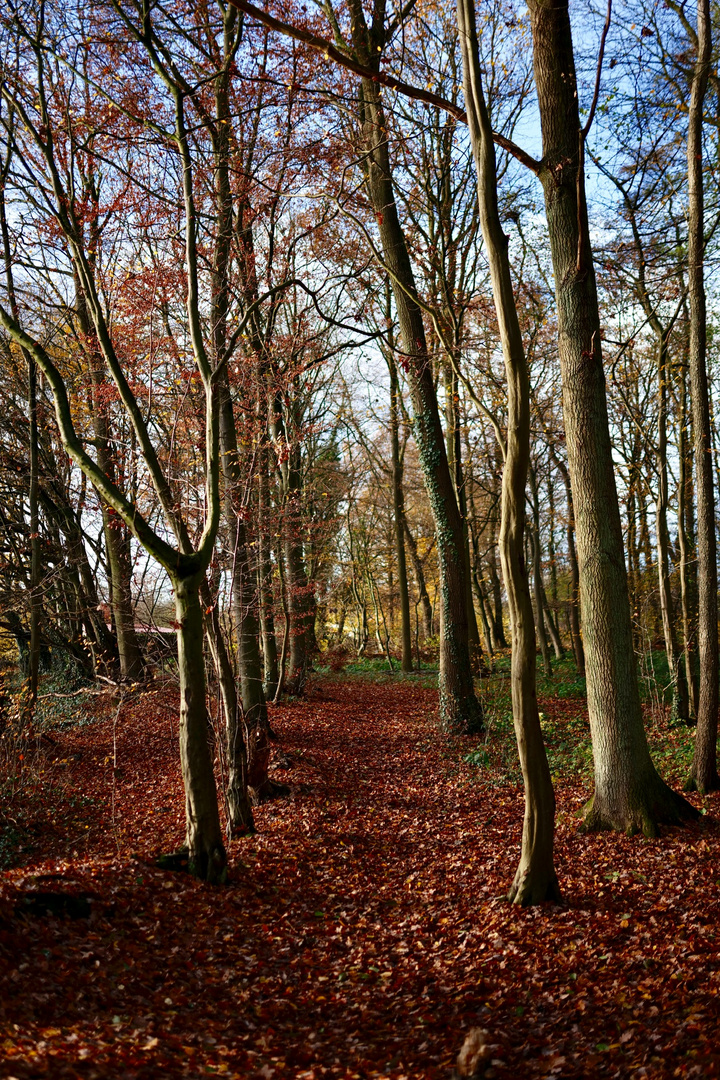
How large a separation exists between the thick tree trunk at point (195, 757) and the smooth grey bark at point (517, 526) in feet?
8.05

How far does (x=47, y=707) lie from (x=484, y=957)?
1011 cm

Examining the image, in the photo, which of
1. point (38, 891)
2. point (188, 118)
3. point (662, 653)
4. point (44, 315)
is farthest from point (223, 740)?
point (662, 653)

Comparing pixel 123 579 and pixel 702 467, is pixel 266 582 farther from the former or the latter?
pixel 702 467

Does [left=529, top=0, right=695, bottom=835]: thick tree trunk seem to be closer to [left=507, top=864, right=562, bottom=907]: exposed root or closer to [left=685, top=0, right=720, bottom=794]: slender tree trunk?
[left=685, top=0, right=720, bottom=794]: slender tree trunk

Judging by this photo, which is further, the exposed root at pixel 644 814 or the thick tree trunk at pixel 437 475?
the thick tree trunk at pixel 437 475

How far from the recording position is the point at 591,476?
6438 millimetres

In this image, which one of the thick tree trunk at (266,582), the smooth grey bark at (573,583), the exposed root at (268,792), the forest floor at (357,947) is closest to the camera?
the forest floor at (357,947)

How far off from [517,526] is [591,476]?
1.75 meters

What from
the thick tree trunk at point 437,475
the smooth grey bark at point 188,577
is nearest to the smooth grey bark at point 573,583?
the thick tree trunk at point 437,475

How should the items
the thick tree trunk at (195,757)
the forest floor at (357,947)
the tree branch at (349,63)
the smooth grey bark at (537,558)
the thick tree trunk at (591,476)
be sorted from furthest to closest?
the smooth grey bark at (537,558) → the thick tree trunk at (591,476) → the thick tree trunk at (195,757) → the tree branch at (349,63) → the forest floor at (357,947)

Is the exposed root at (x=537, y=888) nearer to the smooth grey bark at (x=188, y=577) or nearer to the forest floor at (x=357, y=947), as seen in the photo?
the forest floor at (x=357, y=947)

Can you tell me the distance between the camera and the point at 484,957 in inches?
178

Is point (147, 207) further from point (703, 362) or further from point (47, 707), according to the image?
point (47, 707)

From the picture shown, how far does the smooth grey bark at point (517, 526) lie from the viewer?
5.02m
